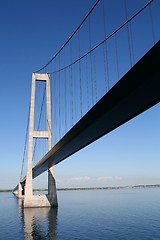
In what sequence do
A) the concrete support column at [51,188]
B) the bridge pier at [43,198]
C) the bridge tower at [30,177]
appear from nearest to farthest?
the bridge pier at [43,198] < the bridge tower at [30,177] < the concrete support column at [51,188]

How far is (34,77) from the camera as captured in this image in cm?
4756

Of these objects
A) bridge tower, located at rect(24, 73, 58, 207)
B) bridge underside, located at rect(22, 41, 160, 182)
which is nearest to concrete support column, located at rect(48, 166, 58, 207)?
bridge tower, located at rect(24, 73, 58, 207)

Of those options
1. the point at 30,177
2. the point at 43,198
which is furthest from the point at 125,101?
the point at 43,198

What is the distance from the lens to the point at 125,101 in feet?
46.0

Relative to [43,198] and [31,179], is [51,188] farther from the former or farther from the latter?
[31,179]

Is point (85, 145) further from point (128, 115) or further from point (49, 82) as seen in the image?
point (49, 82)

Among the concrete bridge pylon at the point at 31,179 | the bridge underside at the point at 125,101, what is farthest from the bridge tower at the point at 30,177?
the bridge underside at the point at 125,101

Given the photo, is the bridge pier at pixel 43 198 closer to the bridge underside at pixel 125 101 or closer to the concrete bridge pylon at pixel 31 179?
the concrete bridge pylon at pixel 31 179

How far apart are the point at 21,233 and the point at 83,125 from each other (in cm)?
1011

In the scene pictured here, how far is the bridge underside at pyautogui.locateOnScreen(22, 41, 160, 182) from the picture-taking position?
1087 cm

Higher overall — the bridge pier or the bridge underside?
the bridge underside

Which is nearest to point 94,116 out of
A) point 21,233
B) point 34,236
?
point 34,236

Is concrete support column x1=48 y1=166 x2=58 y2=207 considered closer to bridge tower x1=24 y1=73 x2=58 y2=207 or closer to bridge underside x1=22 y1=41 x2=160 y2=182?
bridge tower x1=24 y1=73 x2=58 y2=207

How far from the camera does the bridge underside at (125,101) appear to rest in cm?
1087
